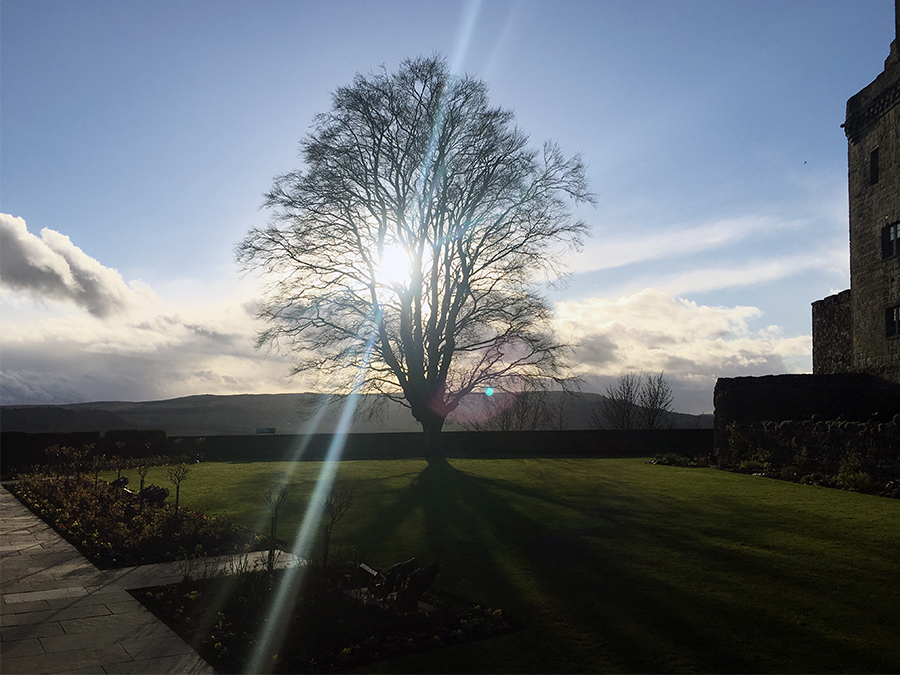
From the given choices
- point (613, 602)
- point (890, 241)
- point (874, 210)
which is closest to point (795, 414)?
point (890, 241)

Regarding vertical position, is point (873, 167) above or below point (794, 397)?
above

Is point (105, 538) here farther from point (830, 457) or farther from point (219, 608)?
point (830, 457)

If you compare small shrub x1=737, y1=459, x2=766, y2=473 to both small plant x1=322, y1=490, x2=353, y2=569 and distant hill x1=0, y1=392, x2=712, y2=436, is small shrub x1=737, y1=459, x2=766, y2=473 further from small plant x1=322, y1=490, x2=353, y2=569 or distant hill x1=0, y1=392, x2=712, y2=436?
distant hill x1=0, y1=392, x2=712, y2=436

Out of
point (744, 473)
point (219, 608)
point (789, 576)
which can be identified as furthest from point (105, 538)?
point (744, 473)

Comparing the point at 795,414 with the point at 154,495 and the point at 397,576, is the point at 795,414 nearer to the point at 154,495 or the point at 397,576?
the point at 397,576

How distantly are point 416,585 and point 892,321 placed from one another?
75.9 feet

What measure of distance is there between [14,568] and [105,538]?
1.48 meters

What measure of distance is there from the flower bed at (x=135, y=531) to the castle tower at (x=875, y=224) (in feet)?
74.7

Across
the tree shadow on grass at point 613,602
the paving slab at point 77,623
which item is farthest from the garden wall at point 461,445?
the paving slab at point 77,623

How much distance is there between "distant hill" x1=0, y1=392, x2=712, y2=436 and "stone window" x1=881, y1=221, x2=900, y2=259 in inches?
2356

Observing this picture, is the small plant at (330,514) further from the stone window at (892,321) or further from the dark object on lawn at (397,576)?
the stone window at (892,321)

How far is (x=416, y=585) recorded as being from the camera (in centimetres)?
642

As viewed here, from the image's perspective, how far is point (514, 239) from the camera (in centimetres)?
2589

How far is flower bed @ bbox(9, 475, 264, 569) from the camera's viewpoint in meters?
9.03
